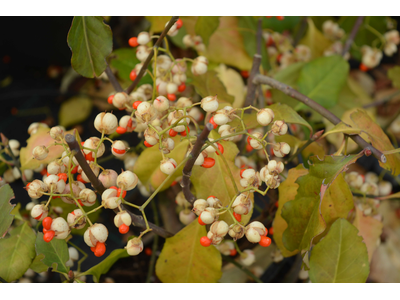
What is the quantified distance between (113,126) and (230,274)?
40 cm

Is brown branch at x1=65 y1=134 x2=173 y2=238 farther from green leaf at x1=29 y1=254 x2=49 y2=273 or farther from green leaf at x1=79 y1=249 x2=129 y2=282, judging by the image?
green leaf at x1=29 y1=254 x2=49 y2=273

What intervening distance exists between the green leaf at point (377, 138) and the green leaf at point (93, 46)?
35 centimetres

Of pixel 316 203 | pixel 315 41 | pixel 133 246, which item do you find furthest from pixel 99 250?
pixel 315 41

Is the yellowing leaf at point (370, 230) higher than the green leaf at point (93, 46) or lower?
lower

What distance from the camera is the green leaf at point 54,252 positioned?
0.42 metres

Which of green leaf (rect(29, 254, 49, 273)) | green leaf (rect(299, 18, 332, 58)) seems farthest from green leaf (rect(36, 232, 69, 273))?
green leaf (rect(299, 18, 332, 58))

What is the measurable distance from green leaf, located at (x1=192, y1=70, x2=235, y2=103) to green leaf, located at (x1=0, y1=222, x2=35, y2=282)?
0.32m

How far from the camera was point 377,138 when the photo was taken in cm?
43

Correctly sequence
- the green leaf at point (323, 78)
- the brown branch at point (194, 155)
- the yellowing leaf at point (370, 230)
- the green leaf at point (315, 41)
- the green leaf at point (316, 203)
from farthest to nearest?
1. the green leaf at point (315, 41)
2. the green leaf at point (323, 78)
3. the yellowing leaf at point (370, 230)
4. the green leaf at point (316, 203)
5. the brown branch at point (194, 155)

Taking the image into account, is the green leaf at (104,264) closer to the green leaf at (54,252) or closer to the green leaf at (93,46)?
the green leaf at (54,252)

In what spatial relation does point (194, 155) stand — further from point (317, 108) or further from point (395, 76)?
point (395, 76)

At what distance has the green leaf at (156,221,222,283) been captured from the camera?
47 cm

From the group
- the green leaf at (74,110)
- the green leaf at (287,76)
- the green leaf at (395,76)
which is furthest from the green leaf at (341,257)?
the green leaf at (74,110)

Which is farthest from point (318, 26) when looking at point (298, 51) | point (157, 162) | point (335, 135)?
point (157, 162)
